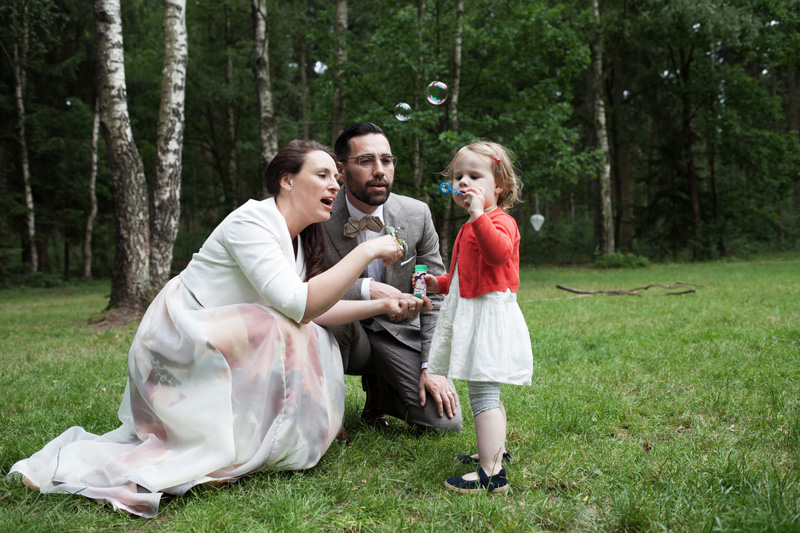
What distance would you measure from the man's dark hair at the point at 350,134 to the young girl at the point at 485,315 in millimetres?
665

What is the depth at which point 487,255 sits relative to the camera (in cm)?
242

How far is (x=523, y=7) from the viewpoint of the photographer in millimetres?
14656

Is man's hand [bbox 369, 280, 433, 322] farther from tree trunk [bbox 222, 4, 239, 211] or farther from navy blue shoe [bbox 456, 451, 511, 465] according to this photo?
tree trunk [bbox 222, 4, 239, 211]

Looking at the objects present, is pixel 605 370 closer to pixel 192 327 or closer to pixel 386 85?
pixel 192 327

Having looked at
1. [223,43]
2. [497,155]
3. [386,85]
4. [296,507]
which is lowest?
[296,507]

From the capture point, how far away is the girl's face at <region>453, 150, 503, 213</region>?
2.61 metres

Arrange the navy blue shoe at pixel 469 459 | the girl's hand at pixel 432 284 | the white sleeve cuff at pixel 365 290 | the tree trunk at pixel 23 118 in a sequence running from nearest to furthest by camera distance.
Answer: the navy blue shoe at pixel 469 459 < the girl's hand at pixel 432 284 < the white sleeve cuff at pixel 365 290 < the tree trunk at pixel 23 118

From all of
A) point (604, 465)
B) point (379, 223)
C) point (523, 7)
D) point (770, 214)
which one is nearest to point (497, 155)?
point (379, 223)

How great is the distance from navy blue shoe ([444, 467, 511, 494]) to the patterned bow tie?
4.72 ft

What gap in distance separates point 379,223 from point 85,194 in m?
19.1

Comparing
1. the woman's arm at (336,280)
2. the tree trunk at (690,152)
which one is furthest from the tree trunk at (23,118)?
the tree trunk at (690,152)

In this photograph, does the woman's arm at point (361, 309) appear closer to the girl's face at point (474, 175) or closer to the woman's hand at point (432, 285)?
the woman's hand at point (432, 285)

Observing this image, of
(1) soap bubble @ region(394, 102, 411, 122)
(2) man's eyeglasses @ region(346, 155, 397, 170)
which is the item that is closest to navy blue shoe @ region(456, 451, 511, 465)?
(2) man's eyeglasses @ region(346, 155, 397, 170)

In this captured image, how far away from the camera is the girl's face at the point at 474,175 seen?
261cm
